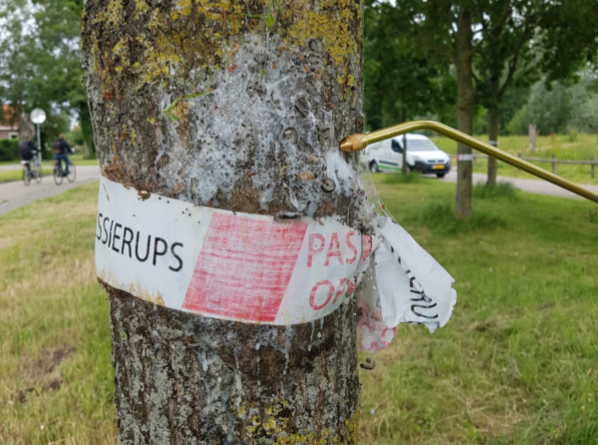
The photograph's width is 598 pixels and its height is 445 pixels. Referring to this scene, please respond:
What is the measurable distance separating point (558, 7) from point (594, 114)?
149cm

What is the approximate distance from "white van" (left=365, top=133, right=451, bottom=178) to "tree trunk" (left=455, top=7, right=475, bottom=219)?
10939 mm

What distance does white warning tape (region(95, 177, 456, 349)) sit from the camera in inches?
37.8

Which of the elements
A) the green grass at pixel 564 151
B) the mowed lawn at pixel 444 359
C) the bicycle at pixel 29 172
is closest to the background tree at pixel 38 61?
the bicycle at pixel 29 172

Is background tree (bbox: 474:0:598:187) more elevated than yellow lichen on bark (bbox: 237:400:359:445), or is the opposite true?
background tree (bbox: 474:0:598:187)

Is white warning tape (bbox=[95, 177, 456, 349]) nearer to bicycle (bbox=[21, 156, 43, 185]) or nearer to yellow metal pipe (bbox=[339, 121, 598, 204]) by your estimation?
yellow metal pipe (bbox=[339, 121, 598, 204])

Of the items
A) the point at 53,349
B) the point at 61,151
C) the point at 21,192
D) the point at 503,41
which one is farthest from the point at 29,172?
the point at 53,349

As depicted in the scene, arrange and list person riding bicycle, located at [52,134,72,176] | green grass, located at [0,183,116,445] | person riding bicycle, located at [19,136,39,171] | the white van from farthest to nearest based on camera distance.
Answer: the white van < person riding bicycle, located at [52,134,72,176] < person riding bicycle, located at [19,136,39,171] < green grass, located at [0,183,116,445]

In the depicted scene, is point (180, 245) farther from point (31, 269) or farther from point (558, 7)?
point (558, 7)

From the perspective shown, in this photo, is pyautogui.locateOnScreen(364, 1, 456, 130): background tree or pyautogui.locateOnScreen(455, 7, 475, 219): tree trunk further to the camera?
pyautogui.locateOnScreen(364, 1, 456, 130): background tree

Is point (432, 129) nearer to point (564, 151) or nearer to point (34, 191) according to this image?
point (564, 151)

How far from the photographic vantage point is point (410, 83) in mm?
10609

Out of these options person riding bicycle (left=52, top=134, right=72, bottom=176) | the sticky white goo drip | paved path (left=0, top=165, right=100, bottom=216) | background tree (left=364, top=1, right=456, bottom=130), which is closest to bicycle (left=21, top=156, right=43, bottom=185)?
paved path (left=0, top=165, right=100, bottom=216)

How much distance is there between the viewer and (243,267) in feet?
3.15

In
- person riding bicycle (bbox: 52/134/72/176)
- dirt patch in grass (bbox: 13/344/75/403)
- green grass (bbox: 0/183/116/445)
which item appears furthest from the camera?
person riding bicycle (bbox: 52/134/72/176)
